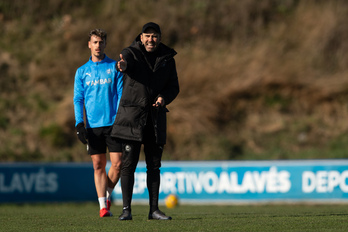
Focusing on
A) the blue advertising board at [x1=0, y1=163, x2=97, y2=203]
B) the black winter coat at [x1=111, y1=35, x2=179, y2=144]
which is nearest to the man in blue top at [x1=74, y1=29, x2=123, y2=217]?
the black winter coat at [x1=111, y1=35, x2=179, y2=144]

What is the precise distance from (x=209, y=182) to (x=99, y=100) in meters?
7.69

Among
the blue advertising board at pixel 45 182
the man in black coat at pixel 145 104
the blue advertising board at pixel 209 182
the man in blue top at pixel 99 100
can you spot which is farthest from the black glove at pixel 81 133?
the blue advertising board at pixel 45 182

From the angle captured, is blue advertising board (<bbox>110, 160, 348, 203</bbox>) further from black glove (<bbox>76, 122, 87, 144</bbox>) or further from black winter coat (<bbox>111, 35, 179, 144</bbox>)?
black winter coat (<bbox>111, 35, 179, 144</bbox>)

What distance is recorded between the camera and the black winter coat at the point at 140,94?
645cm

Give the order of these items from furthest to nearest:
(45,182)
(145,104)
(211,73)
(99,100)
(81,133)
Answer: (211,73)
(45,182)
(99,100)
(81,133)
(145,104)

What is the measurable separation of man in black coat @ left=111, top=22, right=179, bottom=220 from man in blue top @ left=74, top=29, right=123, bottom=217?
29.9 inches

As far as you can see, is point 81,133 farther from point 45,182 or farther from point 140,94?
point 45,182

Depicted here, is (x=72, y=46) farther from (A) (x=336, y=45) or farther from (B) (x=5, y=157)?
(A) (x=336, y=45)

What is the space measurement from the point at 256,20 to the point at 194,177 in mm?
11914

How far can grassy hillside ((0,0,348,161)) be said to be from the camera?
19.8m

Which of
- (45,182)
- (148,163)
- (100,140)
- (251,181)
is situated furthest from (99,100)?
(251,181)

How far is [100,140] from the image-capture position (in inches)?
294

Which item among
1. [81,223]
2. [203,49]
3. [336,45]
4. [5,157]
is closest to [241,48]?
[203,49]

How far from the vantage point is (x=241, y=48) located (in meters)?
23.7
